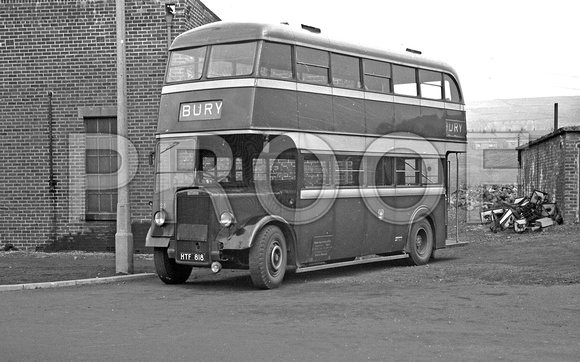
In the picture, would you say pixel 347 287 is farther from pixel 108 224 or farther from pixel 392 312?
pixel 108 224

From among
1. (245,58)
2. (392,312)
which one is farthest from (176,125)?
(392,312)

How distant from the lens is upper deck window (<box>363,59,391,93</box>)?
633 inches

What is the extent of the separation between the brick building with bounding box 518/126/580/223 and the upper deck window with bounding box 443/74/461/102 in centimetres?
706

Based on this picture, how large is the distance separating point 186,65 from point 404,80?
517cm

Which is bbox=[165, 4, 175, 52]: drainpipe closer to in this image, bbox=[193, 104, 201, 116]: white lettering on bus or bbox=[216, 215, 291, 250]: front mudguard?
bbox=[193, 104, 201, 116]: white lettering on bus

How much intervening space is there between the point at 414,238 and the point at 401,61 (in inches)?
149

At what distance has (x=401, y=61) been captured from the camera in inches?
676

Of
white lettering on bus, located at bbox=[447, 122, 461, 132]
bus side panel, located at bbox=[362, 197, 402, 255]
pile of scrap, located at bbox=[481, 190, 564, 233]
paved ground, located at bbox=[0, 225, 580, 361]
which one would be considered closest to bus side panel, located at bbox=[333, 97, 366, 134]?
bus side panel, located at bbox=[362, 197, 402, 255]

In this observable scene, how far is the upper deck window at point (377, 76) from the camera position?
16078 mm

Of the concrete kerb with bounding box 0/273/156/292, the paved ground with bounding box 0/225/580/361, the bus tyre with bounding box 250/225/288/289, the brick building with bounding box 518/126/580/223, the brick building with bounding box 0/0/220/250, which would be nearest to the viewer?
the paved ground with bounding box 0/225/580/361

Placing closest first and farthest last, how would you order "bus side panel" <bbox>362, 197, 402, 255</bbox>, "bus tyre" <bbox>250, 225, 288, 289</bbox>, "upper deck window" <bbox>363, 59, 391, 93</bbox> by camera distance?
"bus tyre" <bbox>250, 225, 288, 289</bbox> < "upper deck window" <bbox>363, 59, 391, 93</bbox> < "bus side panel" <bbox>362, 197, 402, 255</bbox>

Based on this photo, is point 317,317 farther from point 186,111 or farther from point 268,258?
point 186,111

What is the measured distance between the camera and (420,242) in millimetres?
18266

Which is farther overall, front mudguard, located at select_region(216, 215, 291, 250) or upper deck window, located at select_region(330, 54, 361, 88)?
upper deck window, located at select_region(330, 54, 361, 88)
